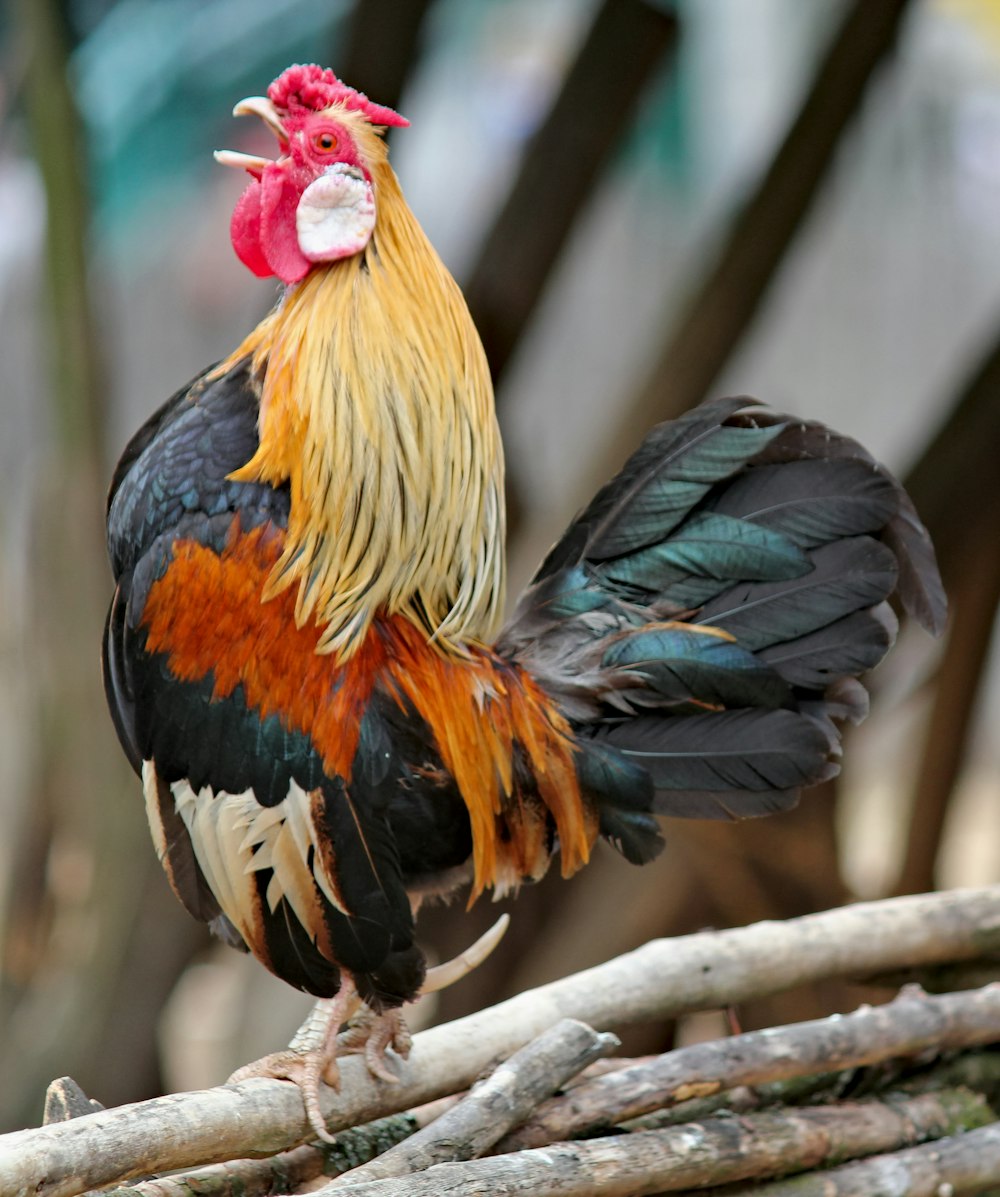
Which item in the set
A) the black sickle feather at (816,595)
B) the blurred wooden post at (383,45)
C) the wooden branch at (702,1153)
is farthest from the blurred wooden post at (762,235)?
the wooden branch at (702,1153)

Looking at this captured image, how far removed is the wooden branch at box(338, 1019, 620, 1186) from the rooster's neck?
0.61m

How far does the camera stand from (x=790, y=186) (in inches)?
135

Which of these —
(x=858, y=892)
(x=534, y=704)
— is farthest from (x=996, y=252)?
(x=534, y=704)

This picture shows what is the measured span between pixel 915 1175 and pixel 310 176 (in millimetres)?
1633

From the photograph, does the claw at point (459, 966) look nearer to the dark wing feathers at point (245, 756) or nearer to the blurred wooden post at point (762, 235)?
the dark wing feathers at point (245, 756)

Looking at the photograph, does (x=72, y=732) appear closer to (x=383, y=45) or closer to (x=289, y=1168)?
(x=383, y=45)

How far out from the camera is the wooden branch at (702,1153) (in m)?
1.64

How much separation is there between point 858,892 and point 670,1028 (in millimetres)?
792

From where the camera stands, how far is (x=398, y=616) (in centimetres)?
189

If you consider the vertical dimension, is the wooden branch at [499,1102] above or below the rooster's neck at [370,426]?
below

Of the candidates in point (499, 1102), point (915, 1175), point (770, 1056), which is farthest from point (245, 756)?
point (915, 1175)

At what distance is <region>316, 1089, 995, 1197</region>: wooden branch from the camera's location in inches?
64.7

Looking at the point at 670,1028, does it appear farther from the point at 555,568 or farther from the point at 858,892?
the point at 555,568

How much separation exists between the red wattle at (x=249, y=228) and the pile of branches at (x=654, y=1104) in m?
1.05
